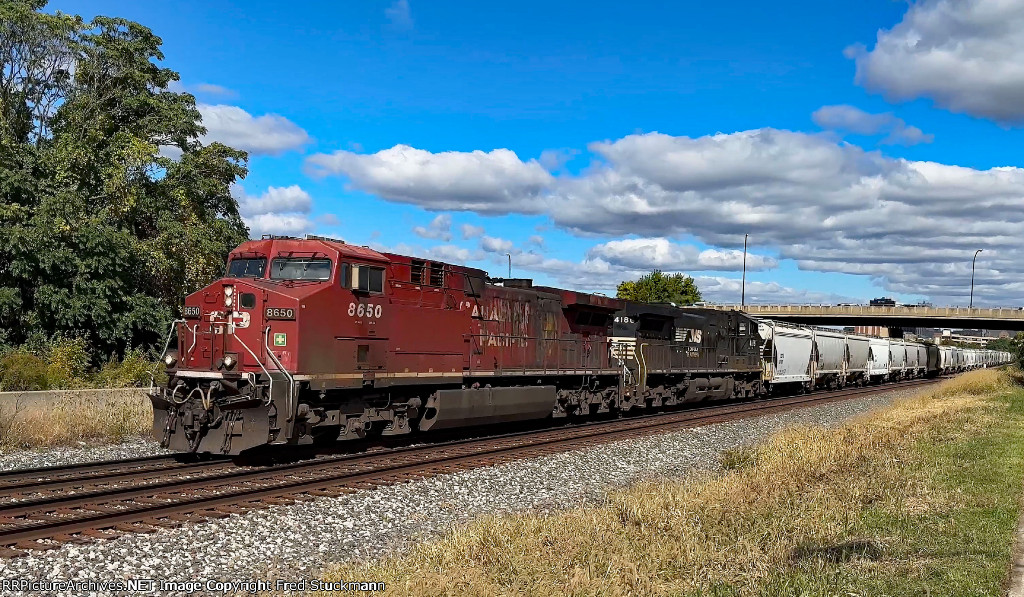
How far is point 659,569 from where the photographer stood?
24.0 ft

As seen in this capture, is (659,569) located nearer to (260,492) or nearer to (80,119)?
(260,492)

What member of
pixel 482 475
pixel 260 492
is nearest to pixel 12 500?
pixel 260 492

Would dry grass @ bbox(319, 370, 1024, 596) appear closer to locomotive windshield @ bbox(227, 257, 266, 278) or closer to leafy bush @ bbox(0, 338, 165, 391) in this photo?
locomotive windshield @ bbox(227, 257, 266, 278)

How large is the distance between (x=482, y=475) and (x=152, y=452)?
20.4ft

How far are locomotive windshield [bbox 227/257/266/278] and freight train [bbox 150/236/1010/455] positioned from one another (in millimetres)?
34

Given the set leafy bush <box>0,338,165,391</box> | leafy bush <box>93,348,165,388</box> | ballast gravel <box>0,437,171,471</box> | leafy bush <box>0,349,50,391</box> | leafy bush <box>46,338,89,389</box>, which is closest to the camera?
ballast gravel <box>0,437,171,471</box>

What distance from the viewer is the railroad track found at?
28.4 ft

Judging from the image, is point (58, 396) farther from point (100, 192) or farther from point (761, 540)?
point (761, 540)

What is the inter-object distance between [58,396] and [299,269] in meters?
6.75

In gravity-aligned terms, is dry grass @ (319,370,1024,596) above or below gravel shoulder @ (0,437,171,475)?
above

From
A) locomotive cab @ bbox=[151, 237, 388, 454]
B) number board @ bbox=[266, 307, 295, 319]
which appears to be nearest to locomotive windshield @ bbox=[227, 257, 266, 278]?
locomotive cab @ bbox=[151, 237, 388, 454]

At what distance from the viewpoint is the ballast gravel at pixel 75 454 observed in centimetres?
1291

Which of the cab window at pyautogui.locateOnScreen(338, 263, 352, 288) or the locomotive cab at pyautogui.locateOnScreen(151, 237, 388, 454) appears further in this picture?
the cab window at pyautogui.locateOnScreen(338, 263, 352, 288)

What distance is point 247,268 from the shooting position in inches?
554
